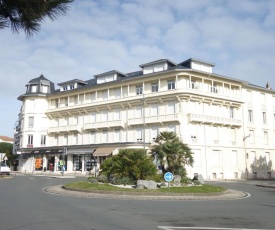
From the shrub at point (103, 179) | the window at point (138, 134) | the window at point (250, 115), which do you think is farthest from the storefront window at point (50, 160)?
the window at point (250, 115)

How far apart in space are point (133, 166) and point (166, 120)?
1919 cm

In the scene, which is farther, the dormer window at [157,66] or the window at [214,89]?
the window at [214,89]

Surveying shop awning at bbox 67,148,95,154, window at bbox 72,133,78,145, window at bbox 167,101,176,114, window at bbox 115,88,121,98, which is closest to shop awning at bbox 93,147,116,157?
shop awning at bbox 67,148,95,154

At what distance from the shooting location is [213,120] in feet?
132

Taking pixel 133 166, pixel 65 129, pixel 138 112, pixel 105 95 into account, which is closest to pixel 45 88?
pixel 65 129

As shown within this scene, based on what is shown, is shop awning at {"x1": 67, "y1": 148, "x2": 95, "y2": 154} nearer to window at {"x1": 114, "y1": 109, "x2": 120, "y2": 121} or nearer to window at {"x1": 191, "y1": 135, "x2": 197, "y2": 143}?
window at {"x1": 114, "y1": 109, "x2": 120, "y2": 121}

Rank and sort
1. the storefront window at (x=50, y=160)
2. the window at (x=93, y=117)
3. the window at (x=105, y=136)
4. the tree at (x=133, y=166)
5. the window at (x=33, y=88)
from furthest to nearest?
the window at (x=33, y=88) < the storefront window at (x=50, y=160) < the window at (x=93, y=117) < the window at (x=105, y=136) < the tree at (x=133, y=166)

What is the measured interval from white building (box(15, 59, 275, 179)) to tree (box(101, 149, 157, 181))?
53.6 ft

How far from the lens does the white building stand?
129 feet

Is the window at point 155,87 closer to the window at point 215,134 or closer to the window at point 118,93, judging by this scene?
the window at point 118,93

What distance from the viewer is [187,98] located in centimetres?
3900

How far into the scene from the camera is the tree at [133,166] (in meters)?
20.5

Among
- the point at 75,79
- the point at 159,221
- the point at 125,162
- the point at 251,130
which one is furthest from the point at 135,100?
the point at 159,221

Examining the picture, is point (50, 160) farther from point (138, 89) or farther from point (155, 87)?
point (155, 87)
